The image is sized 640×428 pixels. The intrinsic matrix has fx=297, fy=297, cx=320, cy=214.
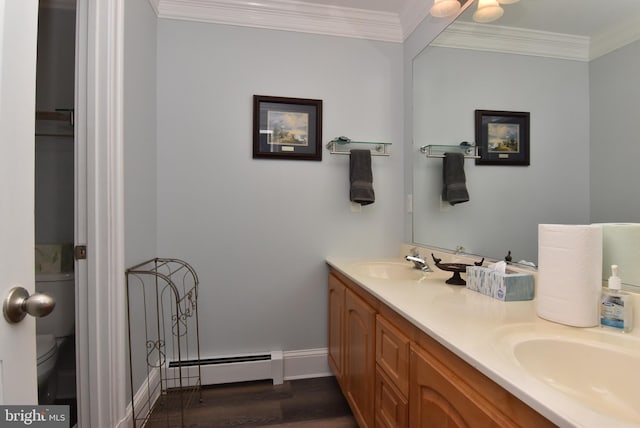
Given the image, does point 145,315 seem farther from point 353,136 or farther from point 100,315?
point 353,136

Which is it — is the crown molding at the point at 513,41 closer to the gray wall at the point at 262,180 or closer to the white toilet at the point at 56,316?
the gray wall at the point at 262,180

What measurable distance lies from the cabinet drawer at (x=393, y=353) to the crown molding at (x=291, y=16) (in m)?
1.85

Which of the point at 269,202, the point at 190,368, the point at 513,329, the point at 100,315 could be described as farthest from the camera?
the point at 269,202

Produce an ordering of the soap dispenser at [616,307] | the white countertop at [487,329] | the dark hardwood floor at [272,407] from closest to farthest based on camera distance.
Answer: the white countertop at [487,329], the soap dispenser at [616,307], the dark hardwood floor at [272,407]

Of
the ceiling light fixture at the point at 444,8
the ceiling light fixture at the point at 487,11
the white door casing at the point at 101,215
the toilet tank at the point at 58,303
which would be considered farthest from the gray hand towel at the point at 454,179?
the toilet tank at the point at 58,303

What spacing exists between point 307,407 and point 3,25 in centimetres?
187

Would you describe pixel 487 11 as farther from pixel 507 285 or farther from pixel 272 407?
pixel 272 407

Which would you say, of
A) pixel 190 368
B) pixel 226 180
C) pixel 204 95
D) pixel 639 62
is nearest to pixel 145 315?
pixel 190 368

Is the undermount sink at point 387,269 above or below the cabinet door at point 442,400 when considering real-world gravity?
above

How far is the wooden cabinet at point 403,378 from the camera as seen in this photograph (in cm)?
61

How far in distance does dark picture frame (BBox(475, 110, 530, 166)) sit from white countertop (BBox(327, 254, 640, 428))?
25.2 inches

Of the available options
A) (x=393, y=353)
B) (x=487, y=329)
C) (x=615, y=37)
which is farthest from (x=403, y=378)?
(x=615, y=37)

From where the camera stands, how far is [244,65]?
1.90 meters

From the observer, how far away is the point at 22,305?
0.55m
